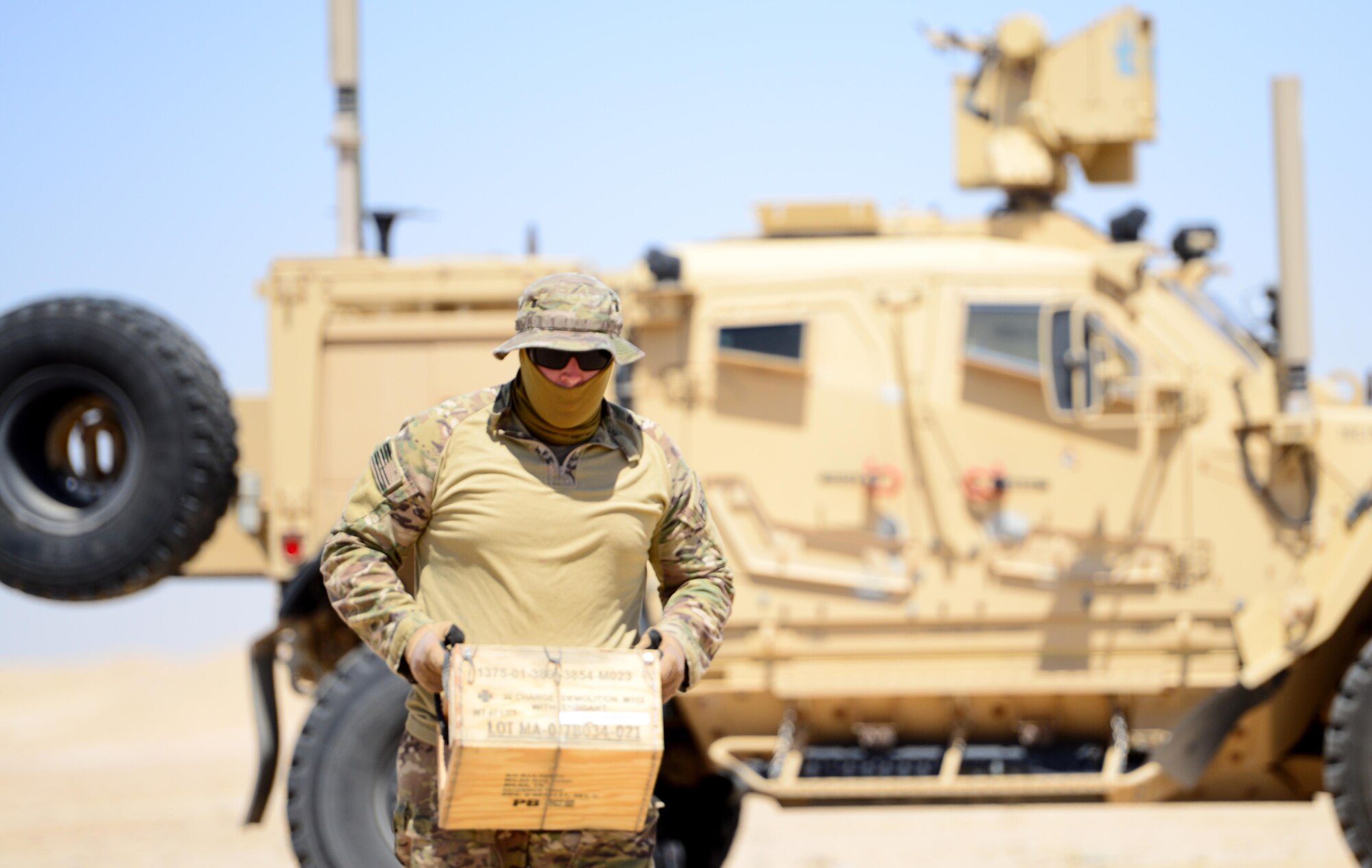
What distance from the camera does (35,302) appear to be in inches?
291

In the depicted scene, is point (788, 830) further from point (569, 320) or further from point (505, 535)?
point (569, 320)

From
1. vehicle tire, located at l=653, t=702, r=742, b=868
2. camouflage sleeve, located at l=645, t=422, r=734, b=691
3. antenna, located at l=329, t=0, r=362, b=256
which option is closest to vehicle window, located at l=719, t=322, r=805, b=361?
vehicle tire, located at l=653, t=702, r=742, b=868

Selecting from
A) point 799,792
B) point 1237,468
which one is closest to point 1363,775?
point 1237,468

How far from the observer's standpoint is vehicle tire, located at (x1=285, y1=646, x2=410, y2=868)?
266 inches

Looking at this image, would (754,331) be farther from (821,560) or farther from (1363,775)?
(1363,775)

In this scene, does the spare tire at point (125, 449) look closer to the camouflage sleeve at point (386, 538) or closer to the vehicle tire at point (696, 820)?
the vehicle tire at point (696, 820)

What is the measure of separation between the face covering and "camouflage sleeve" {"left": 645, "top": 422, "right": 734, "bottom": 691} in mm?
230

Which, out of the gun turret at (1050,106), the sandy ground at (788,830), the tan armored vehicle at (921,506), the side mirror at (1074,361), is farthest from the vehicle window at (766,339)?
the sandy ground at (788,830)

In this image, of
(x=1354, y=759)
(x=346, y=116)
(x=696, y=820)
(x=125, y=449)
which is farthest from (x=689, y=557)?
(x=346, y=116)

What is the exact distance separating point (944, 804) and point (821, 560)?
3.41 feet

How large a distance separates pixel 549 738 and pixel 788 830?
9300mm

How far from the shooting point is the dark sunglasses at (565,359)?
3693mm

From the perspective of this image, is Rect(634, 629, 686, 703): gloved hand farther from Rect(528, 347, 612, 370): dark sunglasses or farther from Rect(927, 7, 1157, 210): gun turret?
Rect(927, 7, 1157, 210): gun turret

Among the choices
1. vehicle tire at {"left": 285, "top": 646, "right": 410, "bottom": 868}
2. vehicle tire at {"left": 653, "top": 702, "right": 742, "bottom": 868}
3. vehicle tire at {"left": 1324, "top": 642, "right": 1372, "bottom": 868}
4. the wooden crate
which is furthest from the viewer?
vehicle tire at {"left": 653, "top": 702, "right": 742, "bottom": 868}
